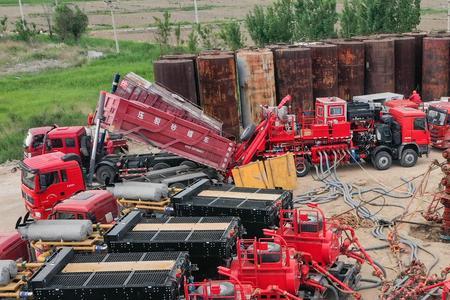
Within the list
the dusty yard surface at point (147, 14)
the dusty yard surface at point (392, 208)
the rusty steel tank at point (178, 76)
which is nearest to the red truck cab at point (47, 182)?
the rusty steel tank at point (178, 76)

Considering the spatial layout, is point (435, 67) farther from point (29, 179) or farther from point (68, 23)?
point (68, 23)

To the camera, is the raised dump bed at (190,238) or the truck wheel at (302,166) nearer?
the raised dump bed at (190,238)

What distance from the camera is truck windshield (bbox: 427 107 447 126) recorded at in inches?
909

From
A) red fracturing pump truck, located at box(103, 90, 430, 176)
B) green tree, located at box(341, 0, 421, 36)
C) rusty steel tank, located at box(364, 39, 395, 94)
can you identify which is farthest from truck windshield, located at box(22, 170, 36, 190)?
green tree, located at box(341, 0, 421, 36)

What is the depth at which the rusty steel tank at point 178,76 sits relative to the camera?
24281mm

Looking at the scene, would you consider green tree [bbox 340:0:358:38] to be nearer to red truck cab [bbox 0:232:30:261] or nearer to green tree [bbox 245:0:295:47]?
green tree [bbox 245:0:295:47]

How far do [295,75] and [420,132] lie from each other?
6.64m

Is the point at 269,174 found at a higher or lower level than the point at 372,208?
higher

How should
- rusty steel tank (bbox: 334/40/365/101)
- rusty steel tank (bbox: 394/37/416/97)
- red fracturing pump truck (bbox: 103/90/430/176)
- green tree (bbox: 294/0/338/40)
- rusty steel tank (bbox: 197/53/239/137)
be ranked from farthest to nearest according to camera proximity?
green tree (bbox: 294/0/338/40)
rusty steel tank (bbox: 394/37/416/97)
rusty steel tank (bbox: 334/40/365/101)
rusty steel tank (bbox: 197/53/239/137)
red fracturing pump truck (bbox: 103/90/430/176)

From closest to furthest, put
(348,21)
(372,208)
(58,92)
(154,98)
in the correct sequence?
(372,208) → (154,98) → (58,92) → (348,21)

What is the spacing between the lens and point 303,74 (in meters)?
25.4

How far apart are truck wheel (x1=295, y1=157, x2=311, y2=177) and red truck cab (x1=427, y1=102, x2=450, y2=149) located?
6169mm

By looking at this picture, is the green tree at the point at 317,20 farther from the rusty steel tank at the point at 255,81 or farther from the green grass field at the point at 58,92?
the rusty steel tank at the point at 255,81

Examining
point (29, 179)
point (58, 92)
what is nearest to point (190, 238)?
point (29, 179)
